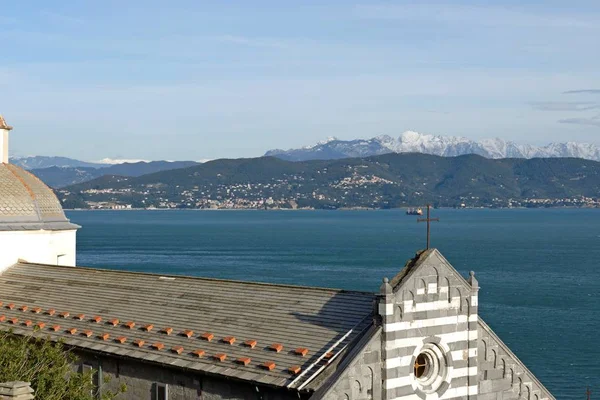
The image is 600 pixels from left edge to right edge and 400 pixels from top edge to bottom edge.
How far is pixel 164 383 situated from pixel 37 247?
A: 1784 cm

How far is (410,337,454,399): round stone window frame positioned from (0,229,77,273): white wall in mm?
23871

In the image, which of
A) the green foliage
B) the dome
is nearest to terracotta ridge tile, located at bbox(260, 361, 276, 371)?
the green foliage

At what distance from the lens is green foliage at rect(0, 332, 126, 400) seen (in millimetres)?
29000

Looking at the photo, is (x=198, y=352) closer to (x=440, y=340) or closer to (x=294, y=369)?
(x=294, y=369)

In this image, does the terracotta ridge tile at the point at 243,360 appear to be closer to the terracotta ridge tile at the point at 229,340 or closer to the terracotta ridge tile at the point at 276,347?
the terracotta ridge tile at the point at 276,347

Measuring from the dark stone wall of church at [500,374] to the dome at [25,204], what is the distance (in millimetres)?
24485

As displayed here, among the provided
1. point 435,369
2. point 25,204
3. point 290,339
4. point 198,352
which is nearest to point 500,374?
point 435,369

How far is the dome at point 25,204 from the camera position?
151 feet

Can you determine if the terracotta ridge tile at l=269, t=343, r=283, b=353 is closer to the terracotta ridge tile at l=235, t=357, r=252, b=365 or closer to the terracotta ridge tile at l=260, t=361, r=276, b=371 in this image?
the terracotta ridge tile at l=260, t=361, r=276, b=371

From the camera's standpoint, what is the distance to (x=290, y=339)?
29578mm

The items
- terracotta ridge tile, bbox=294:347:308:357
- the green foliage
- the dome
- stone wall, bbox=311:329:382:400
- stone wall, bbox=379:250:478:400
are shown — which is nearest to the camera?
stone wall, bbox=311:329:382:400

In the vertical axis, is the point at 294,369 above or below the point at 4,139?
below

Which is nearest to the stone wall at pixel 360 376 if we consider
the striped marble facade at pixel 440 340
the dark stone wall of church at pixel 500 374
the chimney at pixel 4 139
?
the striped marble facade at pixel 440 340

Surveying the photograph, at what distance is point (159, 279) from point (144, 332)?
5.20 m
